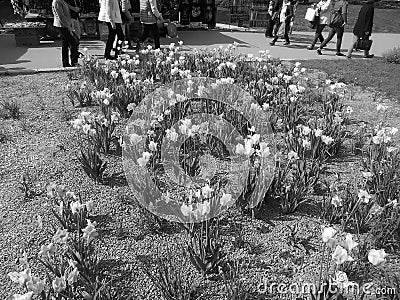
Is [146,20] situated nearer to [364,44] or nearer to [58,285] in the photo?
[364,44]

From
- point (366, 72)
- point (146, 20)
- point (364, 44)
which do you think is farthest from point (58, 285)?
point (364, 44)

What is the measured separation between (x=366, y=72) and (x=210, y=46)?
14.4ft

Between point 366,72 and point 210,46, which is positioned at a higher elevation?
point 210,46

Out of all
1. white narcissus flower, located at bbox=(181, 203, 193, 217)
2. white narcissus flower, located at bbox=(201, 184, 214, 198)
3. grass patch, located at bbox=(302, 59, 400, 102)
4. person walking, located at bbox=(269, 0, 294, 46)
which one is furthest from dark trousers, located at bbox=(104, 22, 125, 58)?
white narcissus flower, located at bbox=(181, 203, 193, 217)

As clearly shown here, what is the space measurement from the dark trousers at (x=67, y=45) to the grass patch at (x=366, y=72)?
4904mm

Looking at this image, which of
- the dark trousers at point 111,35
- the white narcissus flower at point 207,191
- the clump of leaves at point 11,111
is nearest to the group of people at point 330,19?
the dark trousers at point 111,35

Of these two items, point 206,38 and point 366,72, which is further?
point 206,38

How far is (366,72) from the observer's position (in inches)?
324

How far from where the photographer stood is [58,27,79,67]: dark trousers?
7.31m

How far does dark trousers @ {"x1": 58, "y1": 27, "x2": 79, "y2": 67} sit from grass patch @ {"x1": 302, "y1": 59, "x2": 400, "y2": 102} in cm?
490

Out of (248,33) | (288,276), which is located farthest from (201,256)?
(248,33)

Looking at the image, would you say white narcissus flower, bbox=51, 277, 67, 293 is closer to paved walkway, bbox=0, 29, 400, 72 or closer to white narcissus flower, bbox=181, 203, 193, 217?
white narcissus flower, bbox=181, 203, 193, 217

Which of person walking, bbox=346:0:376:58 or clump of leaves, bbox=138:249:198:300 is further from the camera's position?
person walking, bbox=346:0:376:58

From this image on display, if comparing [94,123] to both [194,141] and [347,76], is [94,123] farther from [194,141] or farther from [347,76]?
[347,76]
